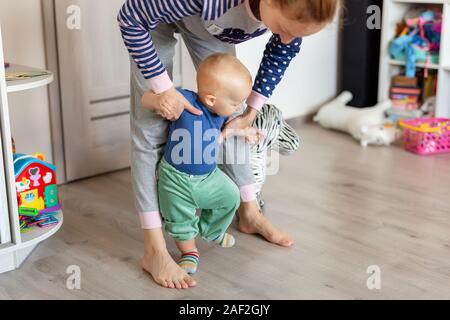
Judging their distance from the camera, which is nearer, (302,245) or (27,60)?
(302,245)

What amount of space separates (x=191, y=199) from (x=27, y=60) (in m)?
0.90

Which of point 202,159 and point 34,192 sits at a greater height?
point 202,159

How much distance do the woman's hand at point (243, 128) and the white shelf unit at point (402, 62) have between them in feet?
4.73

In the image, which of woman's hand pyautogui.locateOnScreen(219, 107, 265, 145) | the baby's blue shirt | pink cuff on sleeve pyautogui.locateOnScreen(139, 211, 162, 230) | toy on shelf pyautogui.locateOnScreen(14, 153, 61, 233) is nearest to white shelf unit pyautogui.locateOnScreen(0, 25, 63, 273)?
toy on shelf pyautogui.locateOnScreen(14, 153, 61, 233)

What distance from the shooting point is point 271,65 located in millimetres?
1623

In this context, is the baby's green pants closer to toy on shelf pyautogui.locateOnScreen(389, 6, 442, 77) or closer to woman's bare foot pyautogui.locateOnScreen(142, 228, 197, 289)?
woman's bare foot pyautogui.locateOnScreen(142, 228, 197, 289)

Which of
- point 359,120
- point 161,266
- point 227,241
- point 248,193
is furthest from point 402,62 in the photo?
point 161,266

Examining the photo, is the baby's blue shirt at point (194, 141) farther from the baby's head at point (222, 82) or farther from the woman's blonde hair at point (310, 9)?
the woman's blonde hair at point (310, 9)

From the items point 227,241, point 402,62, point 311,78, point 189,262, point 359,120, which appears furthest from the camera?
point 311,78

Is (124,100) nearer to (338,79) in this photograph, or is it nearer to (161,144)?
(161,144)

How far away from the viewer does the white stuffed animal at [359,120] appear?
2.73 m

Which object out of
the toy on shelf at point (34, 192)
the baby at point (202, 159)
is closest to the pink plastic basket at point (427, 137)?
the baby at point (202, 159)

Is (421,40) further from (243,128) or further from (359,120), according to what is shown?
(243,128)

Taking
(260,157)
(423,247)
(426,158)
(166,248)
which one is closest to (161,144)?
(166,248)
